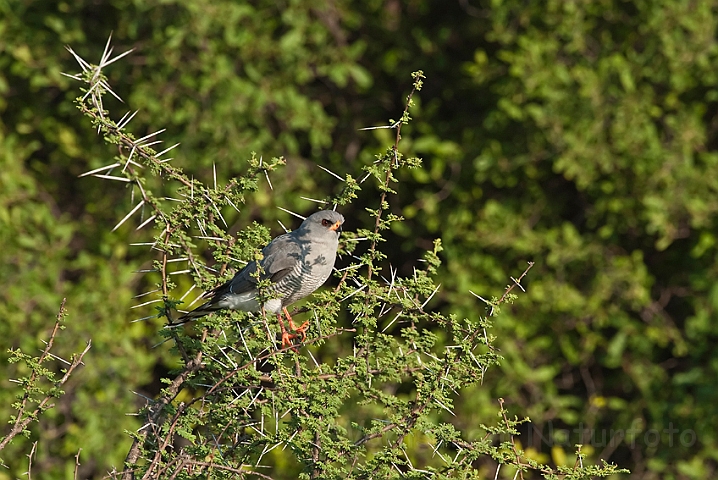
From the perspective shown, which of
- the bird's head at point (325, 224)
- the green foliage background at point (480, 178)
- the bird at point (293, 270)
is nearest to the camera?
the bird at point (293, 270)

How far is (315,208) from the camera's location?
263 inches

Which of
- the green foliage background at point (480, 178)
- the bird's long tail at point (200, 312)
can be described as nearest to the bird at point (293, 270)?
the bird's long tail at point (200, 312)

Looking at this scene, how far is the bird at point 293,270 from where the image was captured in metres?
4.02

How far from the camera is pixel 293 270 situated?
13.6 feet

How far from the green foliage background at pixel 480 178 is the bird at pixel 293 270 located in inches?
89.5

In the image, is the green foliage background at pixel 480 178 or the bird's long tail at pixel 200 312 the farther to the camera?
the green foliage background at pixel 480 178

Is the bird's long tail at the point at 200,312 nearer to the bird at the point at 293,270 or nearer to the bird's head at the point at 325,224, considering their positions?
the bird at the point at 293,270

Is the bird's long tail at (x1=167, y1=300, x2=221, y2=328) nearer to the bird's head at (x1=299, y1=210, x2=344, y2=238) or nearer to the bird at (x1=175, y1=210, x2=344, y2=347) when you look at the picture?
the bird at (x1=175, y1=210, x2=344, y2=347)

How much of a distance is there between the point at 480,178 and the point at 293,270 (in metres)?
2.78

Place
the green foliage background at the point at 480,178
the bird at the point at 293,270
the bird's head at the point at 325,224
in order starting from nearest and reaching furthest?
1. the bird at the point at 293,270
2. the bird's head at the point at 325,224
3. the green foliage background at the point at 480,178

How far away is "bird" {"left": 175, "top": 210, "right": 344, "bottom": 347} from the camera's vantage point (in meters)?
4.02

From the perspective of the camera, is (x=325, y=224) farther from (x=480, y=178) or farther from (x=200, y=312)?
(x=480, y=178)

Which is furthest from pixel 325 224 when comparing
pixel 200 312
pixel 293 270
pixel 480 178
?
pixel 480 178

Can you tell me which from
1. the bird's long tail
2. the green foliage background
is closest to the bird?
the bird's long tail
